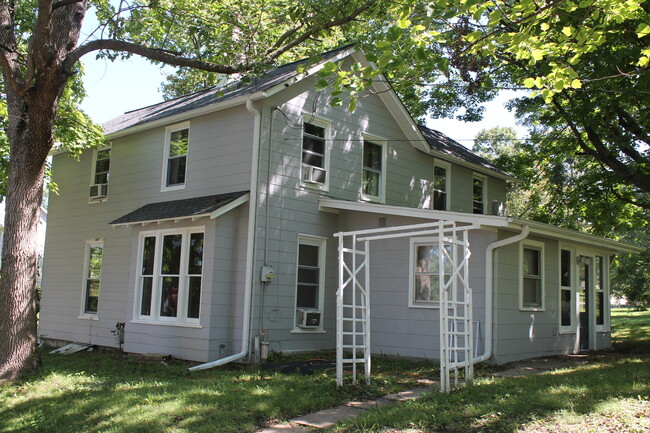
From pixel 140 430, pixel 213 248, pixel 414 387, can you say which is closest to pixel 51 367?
pixel 213 248

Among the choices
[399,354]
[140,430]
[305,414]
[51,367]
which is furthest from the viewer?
[399,354]

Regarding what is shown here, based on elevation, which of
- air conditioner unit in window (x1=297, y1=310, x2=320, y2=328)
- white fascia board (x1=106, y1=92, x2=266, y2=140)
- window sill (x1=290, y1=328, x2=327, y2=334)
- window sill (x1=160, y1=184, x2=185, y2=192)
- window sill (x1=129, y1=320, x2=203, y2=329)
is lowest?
window sill (x1=290, y1=328, x2=327, y2=334)

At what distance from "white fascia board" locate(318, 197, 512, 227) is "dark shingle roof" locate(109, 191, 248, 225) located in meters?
2.13

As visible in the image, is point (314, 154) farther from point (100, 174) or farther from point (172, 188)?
point (100, 174)

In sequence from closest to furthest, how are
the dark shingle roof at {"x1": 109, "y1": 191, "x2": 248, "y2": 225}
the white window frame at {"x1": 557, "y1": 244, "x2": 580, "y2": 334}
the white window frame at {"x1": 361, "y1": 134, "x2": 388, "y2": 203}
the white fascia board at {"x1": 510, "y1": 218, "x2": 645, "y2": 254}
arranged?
the white fascia board at {"x1": 510, "y1": 218, "x2": 645, "y2": 254} < the dark shingle roof at {"x1": 109, "y1": 191, "x2": 248, "y2": 225} < the white window frame at {"x1": 557, "y1": 244, "x2": 580, "y2": 334} < the white window frame at {"x1": 361, "y1": 134, "x2": 388, "y2": 203}

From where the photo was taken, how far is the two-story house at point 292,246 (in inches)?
453

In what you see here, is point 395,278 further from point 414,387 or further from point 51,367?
point 51,367

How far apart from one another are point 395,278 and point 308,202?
249 cm

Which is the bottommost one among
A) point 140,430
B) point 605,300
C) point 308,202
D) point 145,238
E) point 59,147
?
point 140,430

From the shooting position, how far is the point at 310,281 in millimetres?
12969

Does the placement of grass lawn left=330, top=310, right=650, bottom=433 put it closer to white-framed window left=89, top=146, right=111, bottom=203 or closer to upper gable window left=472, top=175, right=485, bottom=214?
upper gable window left=472, top=175, right=485, bottom=214

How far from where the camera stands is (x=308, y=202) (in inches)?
506

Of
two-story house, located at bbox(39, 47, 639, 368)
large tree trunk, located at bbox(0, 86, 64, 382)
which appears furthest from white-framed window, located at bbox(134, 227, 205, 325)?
large tree trunk, located at bbox(0, 86, 64, 382)

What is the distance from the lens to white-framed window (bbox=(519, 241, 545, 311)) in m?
12.1
